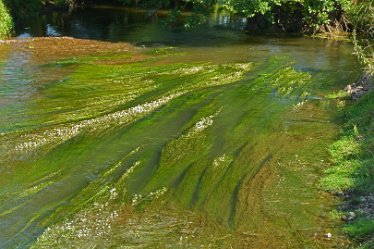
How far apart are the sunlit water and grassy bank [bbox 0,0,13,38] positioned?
580 cm

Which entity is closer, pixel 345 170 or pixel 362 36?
pixel 345 170

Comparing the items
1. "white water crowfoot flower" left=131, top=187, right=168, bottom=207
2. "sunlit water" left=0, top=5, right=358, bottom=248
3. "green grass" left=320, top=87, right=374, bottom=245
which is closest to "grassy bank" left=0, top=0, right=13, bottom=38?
"sunlit water" left=0, top=5, right=358, bottom=248

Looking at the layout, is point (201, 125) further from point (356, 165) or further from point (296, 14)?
point (296, 14)

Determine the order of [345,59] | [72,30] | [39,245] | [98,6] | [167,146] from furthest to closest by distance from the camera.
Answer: [98,6], [72,30], [345,59], [167,146], [39,245]

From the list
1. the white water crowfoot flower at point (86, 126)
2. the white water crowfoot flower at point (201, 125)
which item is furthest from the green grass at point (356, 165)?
the white water crowfoot flower at point (86, 126)

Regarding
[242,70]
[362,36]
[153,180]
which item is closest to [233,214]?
[153,180]

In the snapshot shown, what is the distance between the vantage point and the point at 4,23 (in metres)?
27.1

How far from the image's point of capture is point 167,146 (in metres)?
11.0

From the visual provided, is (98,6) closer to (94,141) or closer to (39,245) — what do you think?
(94,141)

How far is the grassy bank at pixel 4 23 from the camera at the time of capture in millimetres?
26581

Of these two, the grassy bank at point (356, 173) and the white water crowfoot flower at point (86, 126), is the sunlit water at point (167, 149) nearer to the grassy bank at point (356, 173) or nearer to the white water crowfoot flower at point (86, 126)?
the white water crowfoot flower at point (86, 126)

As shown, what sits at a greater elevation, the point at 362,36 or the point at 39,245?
the point at 362,36

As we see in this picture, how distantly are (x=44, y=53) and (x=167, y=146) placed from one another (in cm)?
1305

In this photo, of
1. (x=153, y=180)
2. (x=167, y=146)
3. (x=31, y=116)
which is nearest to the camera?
(x=153, y=180)
